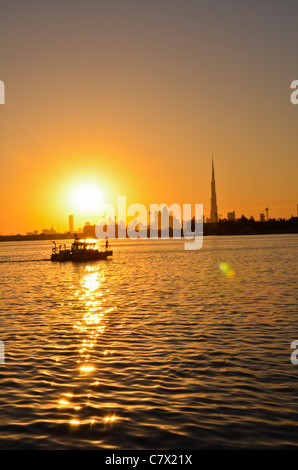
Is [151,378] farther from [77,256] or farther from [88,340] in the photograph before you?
[77,256]

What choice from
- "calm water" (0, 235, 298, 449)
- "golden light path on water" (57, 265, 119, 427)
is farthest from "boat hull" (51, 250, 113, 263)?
"calm water" (0, 235, 298, 449)

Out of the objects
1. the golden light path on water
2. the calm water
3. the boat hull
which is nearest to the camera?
the calm water

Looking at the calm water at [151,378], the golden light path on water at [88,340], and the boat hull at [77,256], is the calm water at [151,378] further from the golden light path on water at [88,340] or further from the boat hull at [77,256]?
the boat hull at [77,256]

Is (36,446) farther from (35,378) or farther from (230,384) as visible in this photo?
(230,384)

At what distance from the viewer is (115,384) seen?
51.2 ft

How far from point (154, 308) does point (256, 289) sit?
14472 mm

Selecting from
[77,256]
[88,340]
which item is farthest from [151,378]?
[77,256]

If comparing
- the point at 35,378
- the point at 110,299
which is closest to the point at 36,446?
the point at 35,378

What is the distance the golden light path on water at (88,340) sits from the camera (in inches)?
500

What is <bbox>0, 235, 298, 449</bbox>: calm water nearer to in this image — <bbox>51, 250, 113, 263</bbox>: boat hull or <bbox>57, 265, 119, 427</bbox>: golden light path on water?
<bbox>57, 265, 119, 427</bbox>: golden light path on water

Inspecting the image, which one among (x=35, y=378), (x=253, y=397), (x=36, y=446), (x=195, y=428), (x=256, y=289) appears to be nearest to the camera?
(x=36, y=446)

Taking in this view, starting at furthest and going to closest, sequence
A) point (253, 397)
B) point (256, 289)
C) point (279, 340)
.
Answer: point (256, 289)
point (279, 340)
point (253, 397)

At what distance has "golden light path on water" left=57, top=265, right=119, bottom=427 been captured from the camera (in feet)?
41.7

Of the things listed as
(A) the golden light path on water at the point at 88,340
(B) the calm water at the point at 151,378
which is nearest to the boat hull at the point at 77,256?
(A) the golden light path on water at the point at 88,340
